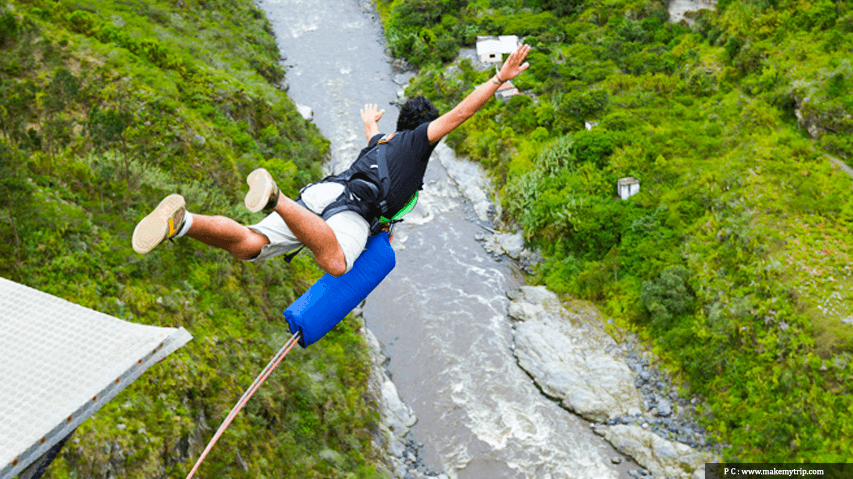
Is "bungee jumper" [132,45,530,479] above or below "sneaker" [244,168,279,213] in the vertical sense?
below

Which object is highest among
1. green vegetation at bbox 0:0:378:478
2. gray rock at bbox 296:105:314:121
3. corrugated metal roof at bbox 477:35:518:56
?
green vegetation at bbox 0:0:378:478

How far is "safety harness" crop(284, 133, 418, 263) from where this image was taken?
15.3 ft

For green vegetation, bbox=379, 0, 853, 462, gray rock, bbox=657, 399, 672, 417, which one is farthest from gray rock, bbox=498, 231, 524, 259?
gray rock, bbox=657, 399, 672, 417

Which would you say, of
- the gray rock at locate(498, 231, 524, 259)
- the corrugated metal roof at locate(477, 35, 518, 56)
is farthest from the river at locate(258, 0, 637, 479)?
the corrugated metal roof at locate(477, 35, 518, 56)

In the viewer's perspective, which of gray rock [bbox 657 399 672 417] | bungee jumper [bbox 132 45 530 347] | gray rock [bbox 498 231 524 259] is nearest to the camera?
bungee jumper [bbox 132 45 530 347]

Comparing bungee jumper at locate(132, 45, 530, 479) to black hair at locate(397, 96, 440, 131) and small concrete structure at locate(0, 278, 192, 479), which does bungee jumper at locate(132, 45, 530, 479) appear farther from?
small concrete structure at locate(0, 278, 192, 479)

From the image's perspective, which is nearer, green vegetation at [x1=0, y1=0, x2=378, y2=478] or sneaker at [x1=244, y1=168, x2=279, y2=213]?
sneaker at [x1=244, y1=168, x2=279, y2=213]

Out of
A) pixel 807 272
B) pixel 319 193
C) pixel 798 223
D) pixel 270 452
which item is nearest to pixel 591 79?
pixel 798 223

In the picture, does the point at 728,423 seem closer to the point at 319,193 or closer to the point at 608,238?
the point at 608,238

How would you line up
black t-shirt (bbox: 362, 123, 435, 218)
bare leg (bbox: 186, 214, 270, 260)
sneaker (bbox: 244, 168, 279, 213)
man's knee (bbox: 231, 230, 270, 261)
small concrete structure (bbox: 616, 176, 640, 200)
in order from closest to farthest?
sneaker (bbox: 244, 168, 279, 213)
bare leg (bbox: 186, 214, 270, 260)
man's knee (bbox: 231, 230, 270, 261)
black t-shirt (bbox: 362, 123, 435, 218)
small concrete structure (bbox: 616, 176, 640, 200)

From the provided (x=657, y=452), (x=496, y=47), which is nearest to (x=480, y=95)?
(x=657, y=452)

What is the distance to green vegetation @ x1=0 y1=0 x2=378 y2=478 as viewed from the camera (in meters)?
8.54

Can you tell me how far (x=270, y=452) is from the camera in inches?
391

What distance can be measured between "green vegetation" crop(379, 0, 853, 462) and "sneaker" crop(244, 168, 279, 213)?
13.2 m
